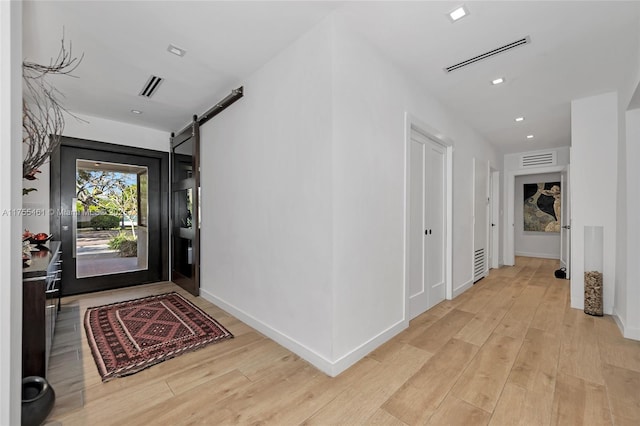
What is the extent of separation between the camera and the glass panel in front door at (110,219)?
4.05 m

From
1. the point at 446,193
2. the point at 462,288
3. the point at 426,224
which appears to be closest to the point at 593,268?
the point at 462,288

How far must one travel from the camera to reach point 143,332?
8.82 feet

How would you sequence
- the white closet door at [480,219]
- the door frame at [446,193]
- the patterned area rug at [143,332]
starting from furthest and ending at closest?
the white closet door at [480,219] < the door frame at [446,193] < the patterned area rug at [143,332]

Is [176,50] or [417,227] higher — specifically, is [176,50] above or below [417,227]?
above

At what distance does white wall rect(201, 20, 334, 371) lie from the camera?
2.08 meters

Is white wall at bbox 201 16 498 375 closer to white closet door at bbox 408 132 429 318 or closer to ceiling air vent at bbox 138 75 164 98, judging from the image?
white closet door at bbox 408 132 429 318

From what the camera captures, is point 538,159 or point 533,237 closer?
point 538,159

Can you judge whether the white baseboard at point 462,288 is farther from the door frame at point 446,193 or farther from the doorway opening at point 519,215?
the doorway opening at point 519,215

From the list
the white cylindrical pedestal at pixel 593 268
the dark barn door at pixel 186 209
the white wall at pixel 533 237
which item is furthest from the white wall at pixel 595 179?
the dark barn door at pixel 186 209

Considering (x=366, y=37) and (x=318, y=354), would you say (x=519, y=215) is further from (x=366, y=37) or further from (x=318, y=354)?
(x=318, y=354)

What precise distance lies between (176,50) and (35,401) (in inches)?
107

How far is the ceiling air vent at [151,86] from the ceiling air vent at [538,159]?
23.5 ft

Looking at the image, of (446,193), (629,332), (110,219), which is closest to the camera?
(629,332)

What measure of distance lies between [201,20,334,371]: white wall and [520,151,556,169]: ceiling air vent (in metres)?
6.20
